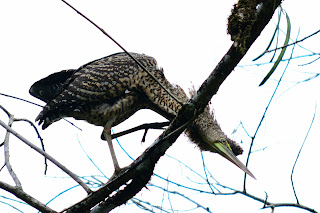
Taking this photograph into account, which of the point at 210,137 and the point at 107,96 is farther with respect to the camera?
the point at 210,137

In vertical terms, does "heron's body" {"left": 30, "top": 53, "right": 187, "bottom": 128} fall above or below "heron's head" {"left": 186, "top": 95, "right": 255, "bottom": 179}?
below

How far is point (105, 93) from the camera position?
4.84 metres

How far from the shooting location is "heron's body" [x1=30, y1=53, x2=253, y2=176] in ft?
15.9

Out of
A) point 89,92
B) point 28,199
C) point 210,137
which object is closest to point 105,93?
point 89,92

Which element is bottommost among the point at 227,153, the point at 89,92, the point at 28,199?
the point at 28,199

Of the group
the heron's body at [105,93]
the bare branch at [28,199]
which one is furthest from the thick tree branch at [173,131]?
the heron's body at [105,93]

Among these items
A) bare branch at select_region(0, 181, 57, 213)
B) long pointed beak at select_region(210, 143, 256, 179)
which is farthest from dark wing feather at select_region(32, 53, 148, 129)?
bare branch at select_region(0, 181, 57, 213)

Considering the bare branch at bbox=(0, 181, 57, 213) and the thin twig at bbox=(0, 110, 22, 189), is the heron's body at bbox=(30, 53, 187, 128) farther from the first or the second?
the bare branch at bbox=(0, 181, 57, 213)

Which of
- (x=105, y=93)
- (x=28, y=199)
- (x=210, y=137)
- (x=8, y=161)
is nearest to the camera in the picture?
(x=28, y=199)

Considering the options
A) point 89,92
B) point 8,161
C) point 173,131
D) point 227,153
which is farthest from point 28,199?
point 227,153

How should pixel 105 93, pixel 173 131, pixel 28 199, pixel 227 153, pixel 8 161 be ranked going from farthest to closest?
pixel 227 153, pixel 105 93, pixel 8 161, pixel 28 199, pixel 173 131

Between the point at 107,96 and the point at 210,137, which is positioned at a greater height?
the point at 210,137

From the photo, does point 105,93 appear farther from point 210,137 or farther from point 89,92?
point 210,137

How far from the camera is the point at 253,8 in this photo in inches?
118
